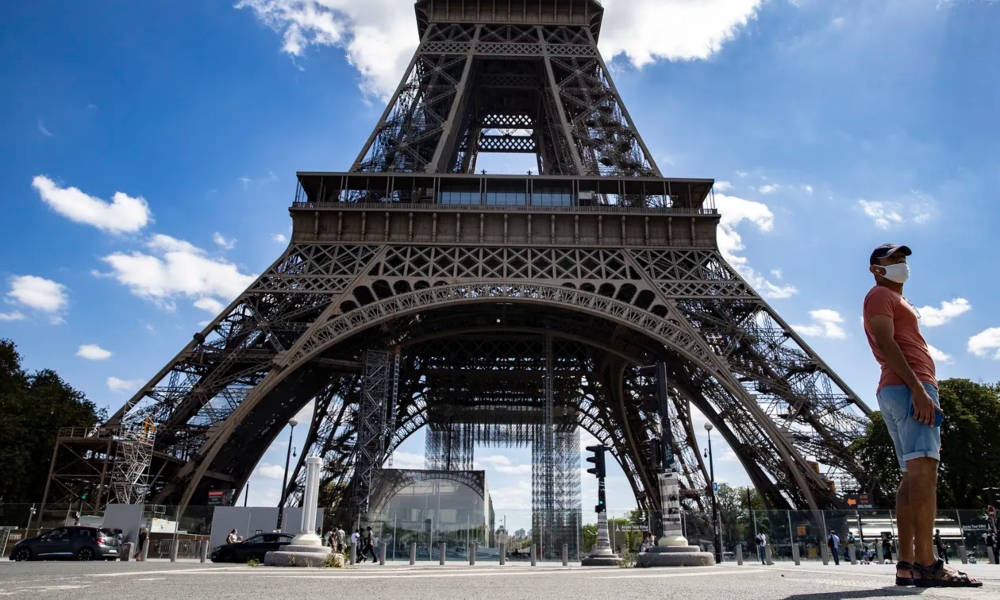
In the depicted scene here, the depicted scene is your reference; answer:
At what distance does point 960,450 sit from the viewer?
87.1ft

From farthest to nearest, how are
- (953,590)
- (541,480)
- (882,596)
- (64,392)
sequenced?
(64,392) < (541,480) < (953,590) < (882,596)

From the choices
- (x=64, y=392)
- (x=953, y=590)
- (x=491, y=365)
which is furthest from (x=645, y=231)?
(x=64, y=392)

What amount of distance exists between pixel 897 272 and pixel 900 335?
20.3 inches

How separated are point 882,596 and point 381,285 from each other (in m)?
26.8

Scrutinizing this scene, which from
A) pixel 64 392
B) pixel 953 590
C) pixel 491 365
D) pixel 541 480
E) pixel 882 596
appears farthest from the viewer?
pixel 491 365

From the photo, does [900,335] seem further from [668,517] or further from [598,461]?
[598,461]

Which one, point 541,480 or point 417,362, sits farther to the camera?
point 417,362

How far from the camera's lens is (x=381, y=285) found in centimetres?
2991

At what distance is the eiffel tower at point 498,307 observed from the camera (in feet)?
84.2

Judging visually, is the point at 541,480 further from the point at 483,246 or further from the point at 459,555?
the point at 483,246

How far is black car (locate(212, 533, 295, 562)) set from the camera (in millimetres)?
21250

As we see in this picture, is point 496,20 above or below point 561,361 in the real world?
above

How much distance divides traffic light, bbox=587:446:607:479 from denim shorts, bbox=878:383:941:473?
14.2 meters

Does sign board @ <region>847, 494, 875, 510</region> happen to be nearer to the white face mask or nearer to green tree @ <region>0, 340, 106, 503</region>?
the white face mask
